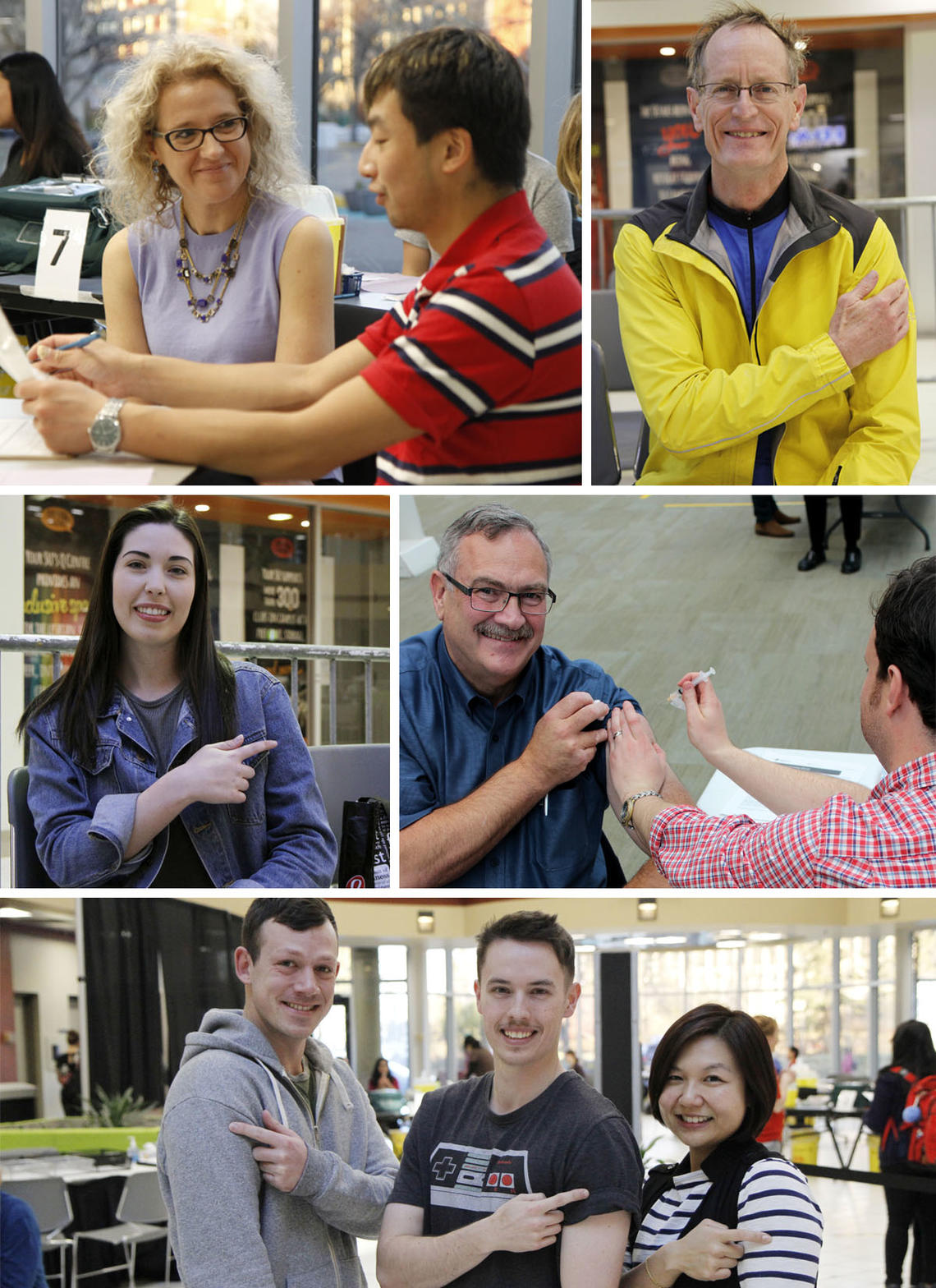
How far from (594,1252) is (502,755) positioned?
95 cm

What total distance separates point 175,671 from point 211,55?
1.13 metres

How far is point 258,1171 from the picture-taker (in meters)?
2.32

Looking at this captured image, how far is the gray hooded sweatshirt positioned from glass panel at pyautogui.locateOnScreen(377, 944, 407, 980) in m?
0.19

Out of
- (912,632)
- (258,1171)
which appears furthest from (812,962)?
(258,1171)

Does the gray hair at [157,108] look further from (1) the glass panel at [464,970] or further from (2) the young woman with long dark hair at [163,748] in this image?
(1) the glass panel at [464,970]

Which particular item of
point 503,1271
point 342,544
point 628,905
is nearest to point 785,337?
point 342,544

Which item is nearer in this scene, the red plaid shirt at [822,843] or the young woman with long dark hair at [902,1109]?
the red plaid shirt at [822,843]

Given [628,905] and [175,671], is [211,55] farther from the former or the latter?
[628,905]

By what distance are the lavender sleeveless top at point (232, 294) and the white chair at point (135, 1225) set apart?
157 centimetres

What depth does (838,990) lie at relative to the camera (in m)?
2.41

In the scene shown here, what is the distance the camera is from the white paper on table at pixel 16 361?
7.11 ft

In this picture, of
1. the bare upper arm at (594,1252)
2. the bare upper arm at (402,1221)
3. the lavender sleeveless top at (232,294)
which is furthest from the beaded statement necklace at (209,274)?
the bare upper arm at (594,1252)

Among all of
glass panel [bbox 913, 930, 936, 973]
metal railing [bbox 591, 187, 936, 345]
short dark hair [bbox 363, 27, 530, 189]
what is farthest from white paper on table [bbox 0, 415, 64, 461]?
glass panel [bbox 913, 930, 936, 973]

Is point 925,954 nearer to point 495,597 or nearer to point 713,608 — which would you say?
point 713,608
